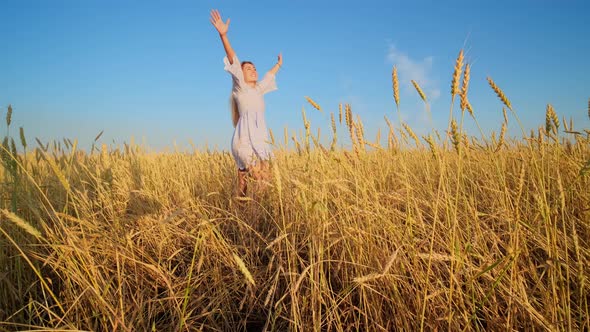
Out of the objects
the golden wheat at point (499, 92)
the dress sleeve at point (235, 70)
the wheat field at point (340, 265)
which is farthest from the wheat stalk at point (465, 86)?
the dress sleeve at point (235, 70)

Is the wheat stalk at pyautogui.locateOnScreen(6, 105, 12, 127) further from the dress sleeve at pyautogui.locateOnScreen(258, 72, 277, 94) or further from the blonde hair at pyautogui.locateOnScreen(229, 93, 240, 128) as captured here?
the dress sleeve at pyautogui.locateOnScreen(258, 72, 277, 94)

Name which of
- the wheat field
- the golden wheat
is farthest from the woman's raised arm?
the golden wheat

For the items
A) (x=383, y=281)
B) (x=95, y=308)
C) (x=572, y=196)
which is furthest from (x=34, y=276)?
(x=572, y=196)

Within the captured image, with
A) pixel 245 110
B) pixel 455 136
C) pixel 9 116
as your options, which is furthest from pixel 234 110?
pixel 455 136

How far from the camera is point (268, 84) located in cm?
359

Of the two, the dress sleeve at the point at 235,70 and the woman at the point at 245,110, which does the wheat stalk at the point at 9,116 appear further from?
the dress sleeve at the point at 235,70

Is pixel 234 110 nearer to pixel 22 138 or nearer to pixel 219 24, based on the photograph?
pixel 219 24

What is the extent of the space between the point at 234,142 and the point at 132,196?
3.79ft

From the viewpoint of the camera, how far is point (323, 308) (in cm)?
114

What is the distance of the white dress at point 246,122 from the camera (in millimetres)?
3066

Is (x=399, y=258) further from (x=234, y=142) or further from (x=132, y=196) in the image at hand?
(x=234, y=142)

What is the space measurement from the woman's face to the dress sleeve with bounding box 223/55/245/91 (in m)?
0.20

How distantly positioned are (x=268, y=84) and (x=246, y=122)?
68cm

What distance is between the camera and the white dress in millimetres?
3066
